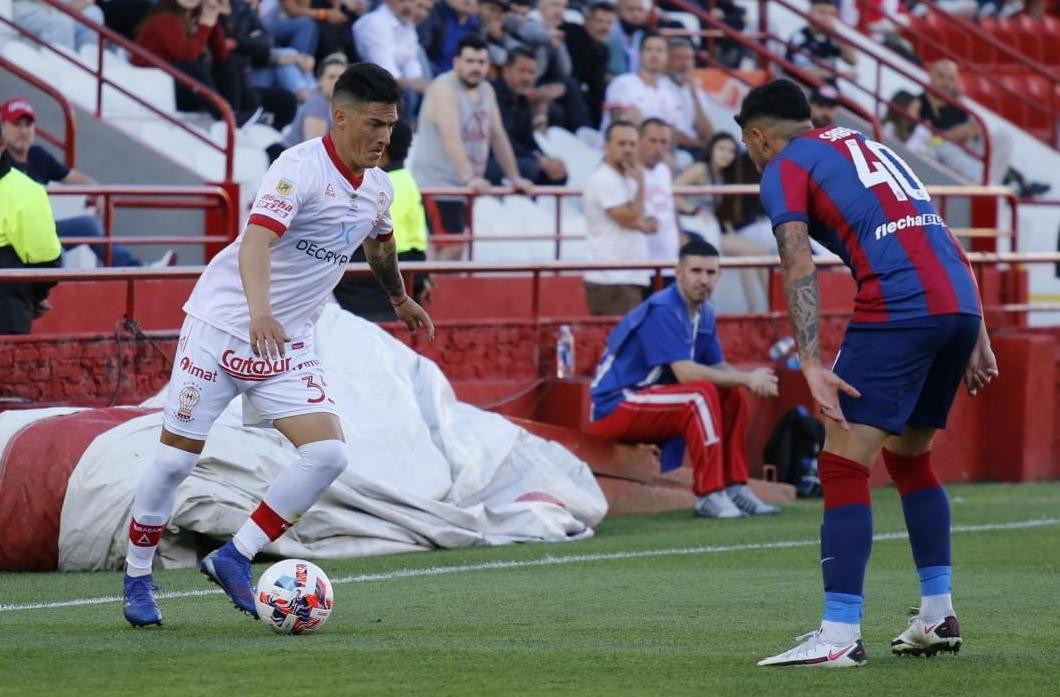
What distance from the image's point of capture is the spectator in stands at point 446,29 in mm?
18812

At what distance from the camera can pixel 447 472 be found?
11531 millimetres

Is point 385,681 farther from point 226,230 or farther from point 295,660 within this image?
point 226,230

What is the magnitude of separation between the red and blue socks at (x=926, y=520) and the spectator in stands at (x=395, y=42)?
444 inches

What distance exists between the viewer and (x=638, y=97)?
19.5 m

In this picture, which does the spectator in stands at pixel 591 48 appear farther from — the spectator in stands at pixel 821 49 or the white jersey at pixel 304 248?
the white jersey at pixel 304 248

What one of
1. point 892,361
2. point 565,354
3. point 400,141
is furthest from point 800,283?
point 565,354

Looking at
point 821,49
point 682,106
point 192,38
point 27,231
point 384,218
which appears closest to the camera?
point 384,218

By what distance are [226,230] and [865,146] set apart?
8.15 m

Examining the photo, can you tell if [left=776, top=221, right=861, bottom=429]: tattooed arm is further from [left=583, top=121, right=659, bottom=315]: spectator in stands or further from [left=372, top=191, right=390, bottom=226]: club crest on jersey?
[left=583, top=121, right=659, bottom=315]: spectator in stands

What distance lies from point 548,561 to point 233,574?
3.10 meters

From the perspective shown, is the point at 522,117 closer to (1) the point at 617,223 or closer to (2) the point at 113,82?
(2) the point at 113,82

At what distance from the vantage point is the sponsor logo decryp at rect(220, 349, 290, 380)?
771cm

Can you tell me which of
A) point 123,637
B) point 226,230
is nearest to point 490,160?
point 226,230

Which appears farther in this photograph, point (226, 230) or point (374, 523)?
point (226, 230)
